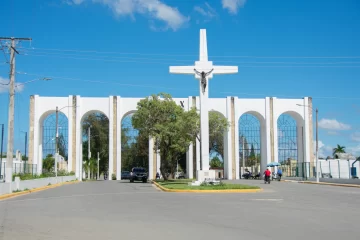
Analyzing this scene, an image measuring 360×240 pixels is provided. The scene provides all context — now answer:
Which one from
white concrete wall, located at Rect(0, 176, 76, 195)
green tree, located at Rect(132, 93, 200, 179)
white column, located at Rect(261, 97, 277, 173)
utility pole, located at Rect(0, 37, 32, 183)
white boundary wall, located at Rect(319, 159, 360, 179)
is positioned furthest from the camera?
white column, located at Rect(261, 97, 277, 173)

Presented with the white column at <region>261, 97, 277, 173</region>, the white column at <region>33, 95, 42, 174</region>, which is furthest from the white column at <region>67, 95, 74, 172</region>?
the white column at <region>261, 97, 277, 173</region>

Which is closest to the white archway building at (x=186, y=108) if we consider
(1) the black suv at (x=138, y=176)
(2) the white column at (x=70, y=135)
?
(2) the white column at (x=70, y=135)

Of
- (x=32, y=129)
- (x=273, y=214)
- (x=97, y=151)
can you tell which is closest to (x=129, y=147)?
(x=97, y=151)

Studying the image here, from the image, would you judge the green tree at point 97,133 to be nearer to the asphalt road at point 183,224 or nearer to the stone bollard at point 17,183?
the stone bollard at point 17,183

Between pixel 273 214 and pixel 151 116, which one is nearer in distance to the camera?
pixel 273 214

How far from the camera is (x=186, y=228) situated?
11008 millimetres

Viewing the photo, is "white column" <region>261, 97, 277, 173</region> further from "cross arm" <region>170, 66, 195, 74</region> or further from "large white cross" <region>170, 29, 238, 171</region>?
"cross arm" <region>170, 66, 195, 74</region>

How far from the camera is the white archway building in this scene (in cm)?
6072

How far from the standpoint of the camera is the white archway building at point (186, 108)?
199 ft

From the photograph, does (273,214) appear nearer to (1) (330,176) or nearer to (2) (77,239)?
(2) (77,239)

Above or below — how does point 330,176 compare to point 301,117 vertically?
below

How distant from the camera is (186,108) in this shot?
62.8 metres

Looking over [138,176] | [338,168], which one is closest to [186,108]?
[138,176]

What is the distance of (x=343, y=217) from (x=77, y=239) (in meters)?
8.25
